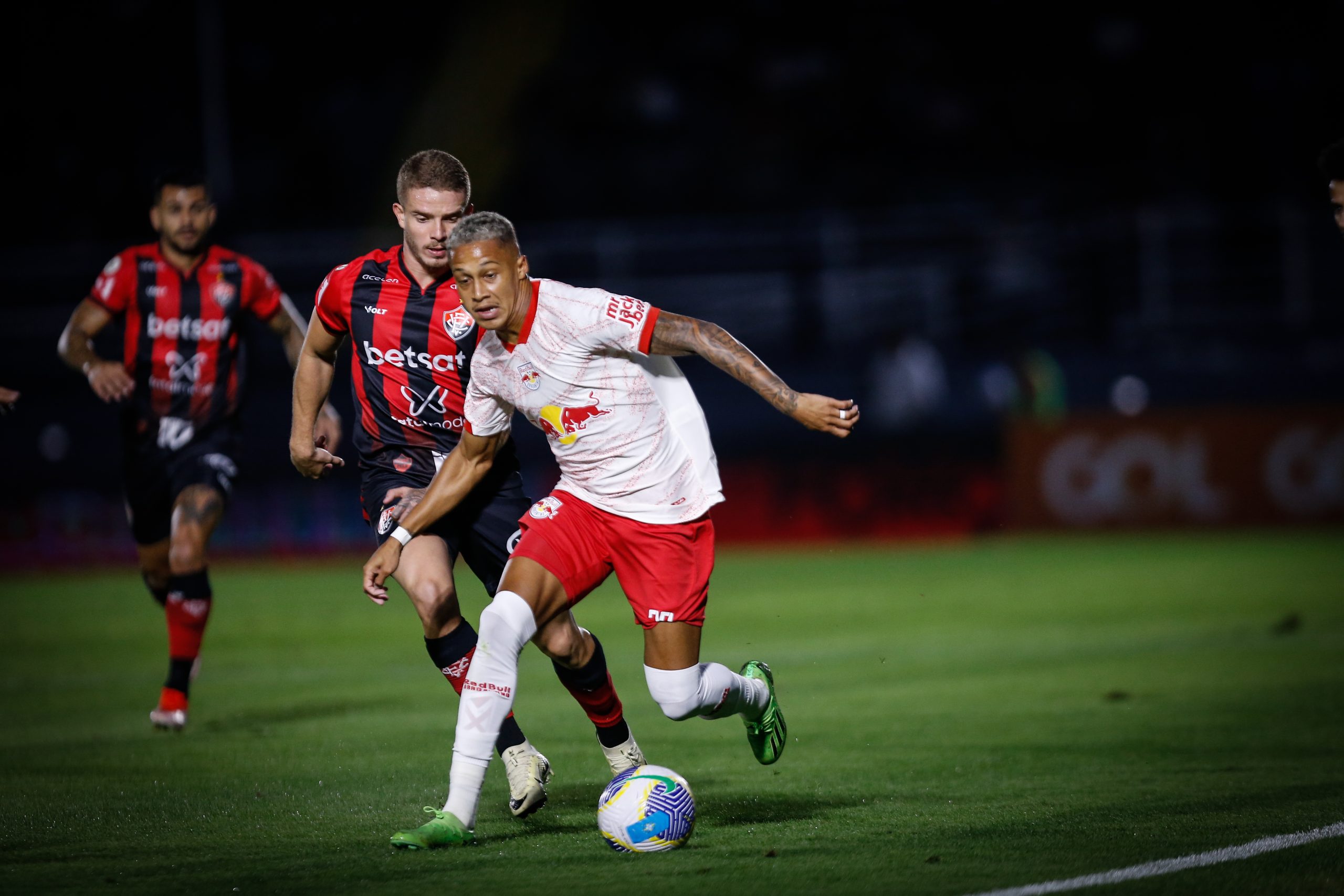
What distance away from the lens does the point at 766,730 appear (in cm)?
604

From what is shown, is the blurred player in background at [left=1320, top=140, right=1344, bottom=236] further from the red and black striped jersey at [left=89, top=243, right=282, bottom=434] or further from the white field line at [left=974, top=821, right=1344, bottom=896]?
the red and black striped jersey at [left=89, top=243, right=282, bottom=434]

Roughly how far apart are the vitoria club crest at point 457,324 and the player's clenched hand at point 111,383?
85.8 inches

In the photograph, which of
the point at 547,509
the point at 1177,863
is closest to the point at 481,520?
the point at 547,509

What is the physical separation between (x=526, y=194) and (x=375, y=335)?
59.9 feet

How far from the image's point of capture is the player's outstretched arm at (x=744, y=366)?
Answer: 496cm

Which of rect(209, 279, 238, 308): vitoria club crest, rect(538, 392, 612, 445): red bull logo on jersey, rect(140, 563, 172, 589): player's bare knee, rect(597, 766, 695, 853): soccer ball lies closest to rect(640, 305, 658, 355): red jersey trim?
rect(538, 392, 612, 445): red bull logo on jersey

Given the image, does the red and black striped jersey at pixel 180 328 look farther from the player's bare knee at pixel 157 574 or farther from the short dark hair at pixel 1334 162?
the short dark hair at pixel 1334 162

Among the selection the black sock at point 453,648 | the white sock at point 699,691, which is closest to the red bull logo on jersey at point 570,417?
the white sock at point 699,691

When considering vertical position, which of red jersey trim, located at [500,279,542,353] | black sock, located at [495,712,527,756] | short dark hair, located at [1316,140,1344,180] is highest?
short dark hair, located at [1316,140,1344,180]

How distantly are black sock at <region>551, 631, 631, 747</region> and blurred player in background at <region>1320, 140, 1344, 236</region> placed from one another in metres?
3.23

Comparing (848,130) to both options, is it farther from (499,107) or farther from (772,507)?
(772,507)

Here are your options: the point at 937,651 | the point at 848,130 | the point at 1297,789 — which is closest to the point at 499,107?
the point at 848,130

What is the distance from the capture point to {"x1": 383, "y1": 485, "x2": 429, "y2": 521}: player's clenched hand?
20.0 feet

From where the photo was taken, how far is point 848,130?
2505 centimetres
